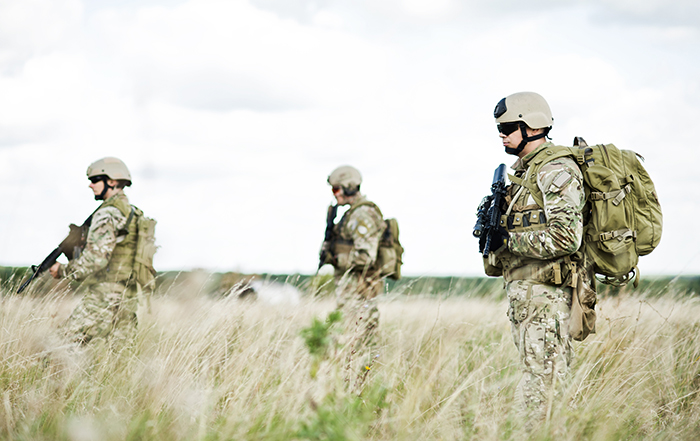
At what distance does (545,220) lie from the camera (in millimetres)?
3326

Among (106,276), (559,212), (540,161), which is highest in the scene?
(540,161)

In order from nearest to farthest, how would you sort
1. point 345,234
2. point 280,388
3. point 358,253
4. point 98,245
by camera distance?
point 280,388 < point 98,245 < point 358,253 < point 345,234

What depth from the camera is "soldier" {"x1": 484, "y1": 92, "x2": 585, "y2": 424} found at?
125 inches

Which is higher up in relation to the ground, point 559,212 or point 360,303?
point 559,212

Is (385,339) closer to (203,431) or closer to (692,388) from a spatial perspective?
(692,388)

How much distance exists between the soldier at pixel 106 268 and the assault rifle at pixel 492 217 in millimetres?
3158

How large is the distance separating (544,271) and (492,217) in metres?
0.43

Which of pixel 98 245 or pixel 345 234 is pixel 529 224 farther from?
pixel 98 245

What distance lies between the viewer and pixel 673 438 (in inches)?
134

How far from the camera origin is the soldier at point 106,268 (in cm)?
504

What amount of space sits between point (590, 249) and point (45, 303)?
4609 mm

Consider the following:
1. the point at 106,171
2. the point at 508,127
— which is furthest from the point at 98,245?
the point at 508,127

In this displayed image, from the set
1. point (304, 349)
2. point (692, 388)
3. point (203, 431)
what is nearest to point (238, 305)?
point (304, 349)

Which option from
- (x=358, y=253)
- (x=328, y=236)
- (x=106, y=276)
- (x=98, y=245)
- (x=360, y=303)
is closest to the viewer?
(x=98, y=245)
